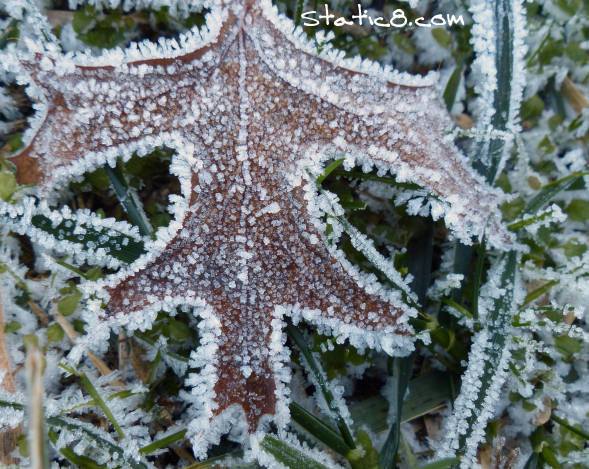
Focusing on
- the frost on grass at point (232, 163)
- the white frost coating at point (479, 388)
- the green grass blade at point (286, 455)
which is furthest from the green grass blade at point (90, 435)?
the white frost coating at point (479, 388)

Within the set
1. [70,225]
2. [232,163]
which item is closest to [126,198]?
[70,225]

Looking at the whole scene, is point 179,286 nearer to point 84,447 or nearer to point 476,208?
point 84,447

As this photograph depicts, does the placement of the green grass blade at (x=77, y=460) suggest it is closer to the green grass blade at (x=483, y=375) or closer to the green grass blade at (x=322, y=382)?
the green grass blade at (x=322, y=382)

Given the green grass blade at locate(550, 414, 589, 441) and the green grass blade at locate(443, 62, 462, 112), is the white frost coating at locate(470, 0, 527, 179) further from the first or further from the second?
the green grass blade at locate(550, 414, 589, 441)

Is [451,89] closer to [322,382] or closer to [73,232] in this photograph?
[322,382]

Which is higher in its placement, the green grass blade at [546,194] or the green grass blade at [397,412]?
the green grass blade at [546,194]

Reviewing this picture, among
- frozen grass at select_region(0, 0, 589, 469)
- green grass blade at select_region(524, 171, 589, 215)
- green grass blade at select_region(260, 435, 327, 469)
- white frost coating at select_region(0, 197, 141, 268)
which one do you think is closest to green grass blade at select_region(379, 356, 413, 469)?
frozen grass at select_region(0, 0, 589, 469)

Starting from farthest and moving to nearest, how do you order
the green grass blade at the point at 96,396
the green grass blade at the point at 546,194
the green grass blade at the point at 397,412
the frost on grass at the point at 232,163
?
the green grass blade at the point at 546,194 < the green grass blade at the point at 397,412 < the green grass blade at the point at 96,396 < the frost on grass at the point at 232,163
